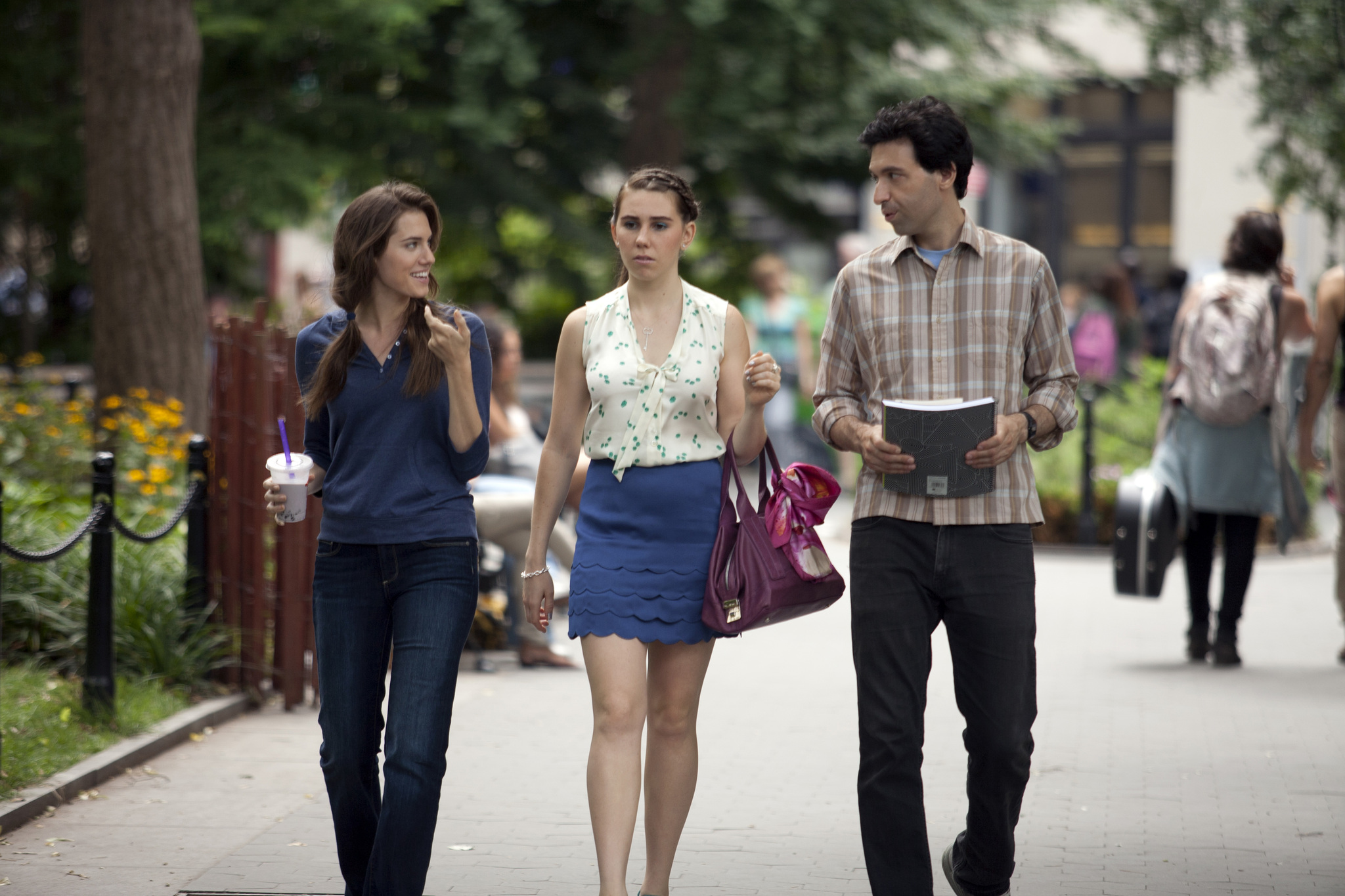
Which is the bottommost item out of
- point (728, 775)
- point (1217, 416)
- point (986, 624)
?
point (728, 775)

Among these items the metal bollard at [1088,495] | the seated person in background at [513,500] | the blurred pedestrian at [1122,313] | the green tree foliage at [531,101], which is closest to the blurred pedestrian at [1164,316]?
the blurred pedestrian at [1122,313]

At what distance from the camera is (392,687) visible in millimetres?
4102

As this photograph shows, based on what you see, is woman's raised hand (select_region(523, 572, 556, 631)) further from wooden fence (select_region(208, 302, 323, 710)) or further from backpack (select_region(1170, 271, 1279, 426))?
backpack (select_region(1170, 271, 1279, 426))

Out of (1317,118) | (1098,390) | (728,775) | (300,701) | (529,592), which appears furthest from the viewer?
(1098,390)

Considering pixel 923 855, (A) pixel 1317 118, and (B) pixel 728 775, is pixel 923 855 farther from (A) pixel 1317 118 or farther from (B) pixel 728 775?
(A) pixel 1317 118

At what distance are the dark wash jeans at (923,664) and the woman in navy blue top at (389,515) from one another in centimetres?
102

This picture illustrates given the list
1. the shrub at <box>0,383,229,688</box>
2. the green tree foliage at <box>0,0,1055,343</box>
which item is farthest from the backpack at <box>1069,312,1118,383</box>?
the shrub at <box>0,383,229,688</box>

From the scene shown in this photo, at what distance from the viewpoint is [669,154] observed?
55.7 ft

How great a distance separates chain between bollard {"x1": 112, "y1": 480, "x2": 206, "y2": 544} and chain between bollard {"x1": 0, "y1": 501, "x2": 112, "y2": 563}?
0.20ft

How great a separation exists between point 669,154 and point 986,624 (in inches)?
527

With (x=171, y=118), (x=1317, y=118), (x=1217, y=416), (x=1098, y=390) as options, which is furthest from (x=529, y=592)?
(x=1098, y=390)

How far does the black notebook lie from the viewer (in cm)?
396

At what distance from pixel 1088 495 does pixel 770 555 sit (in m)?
8.78

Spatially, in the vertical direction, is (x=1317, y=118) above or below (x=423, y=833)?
above
